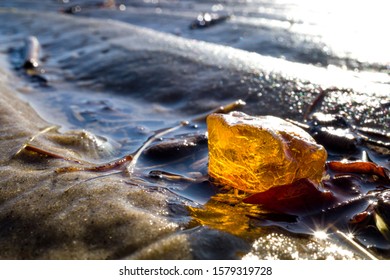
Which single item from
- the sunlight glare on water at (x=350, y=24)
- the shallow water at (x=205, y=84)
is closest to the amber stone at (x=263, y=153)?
the shallow water at (x=205, y=84)

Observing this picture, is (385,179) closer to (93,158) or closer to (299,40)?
(93,158)

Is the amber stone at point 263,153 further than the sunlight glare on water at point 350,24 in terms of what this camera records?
No

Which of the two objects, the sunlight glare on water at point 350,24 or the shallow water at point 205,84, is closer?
the shallow water at point 205,84

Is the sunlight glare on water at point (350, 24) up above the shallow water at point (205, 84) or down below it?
above

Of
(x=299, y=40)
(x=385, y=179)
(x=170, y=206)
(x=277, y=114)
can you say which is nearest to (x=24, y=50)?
(x=299, y=40)

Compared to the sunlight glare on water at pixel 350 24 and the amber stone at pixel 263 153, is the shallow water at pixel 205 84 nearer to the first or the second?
the sunlight glare on water at pixel 350 24

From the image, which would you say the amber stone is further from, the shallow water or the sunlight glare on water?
the sunlight glare on water
